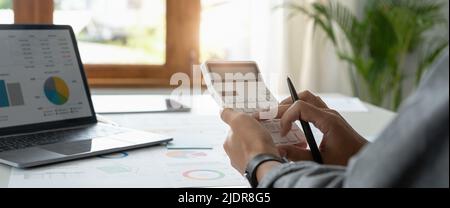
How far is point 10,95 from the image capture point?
1.41 metres

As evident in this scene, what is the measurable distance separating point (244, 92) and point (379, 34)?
6.67 ft

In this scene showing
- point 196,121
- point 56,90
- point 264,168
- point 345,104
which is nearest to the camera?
point 264,168

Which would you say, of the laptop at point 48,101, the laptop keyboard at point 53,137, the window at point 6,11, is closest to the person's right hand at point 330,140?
the laptop at point 48,101

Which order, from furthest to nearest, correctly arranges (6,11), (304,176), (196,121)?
(6,11), (196,121), (304,176)

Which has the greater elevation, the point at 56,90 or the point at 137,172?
the point at 56,90

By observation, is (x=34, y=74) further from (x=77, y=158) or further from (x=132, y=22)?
(x=132, y=22)

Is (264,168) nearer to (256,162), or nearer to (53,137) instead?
(256,162)

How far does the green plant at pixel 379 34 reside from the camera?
120 inches

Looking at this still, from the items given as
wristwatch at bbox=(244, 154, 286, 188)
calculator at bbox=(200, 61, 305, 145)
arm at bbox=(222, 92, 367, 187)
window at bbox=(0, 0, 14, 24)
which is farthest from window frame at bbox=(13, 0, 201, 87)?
wristwatch at bbox=(244, 154, 286, 188)

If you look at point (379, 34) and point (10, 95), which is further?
point (379, 34)

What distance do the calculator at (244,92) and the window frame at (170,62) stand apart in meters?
1.90

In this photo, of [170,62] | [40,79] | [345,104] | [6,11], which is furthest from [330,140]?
[6,11]

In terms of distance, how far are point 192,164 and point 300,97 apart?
0.24 meters
